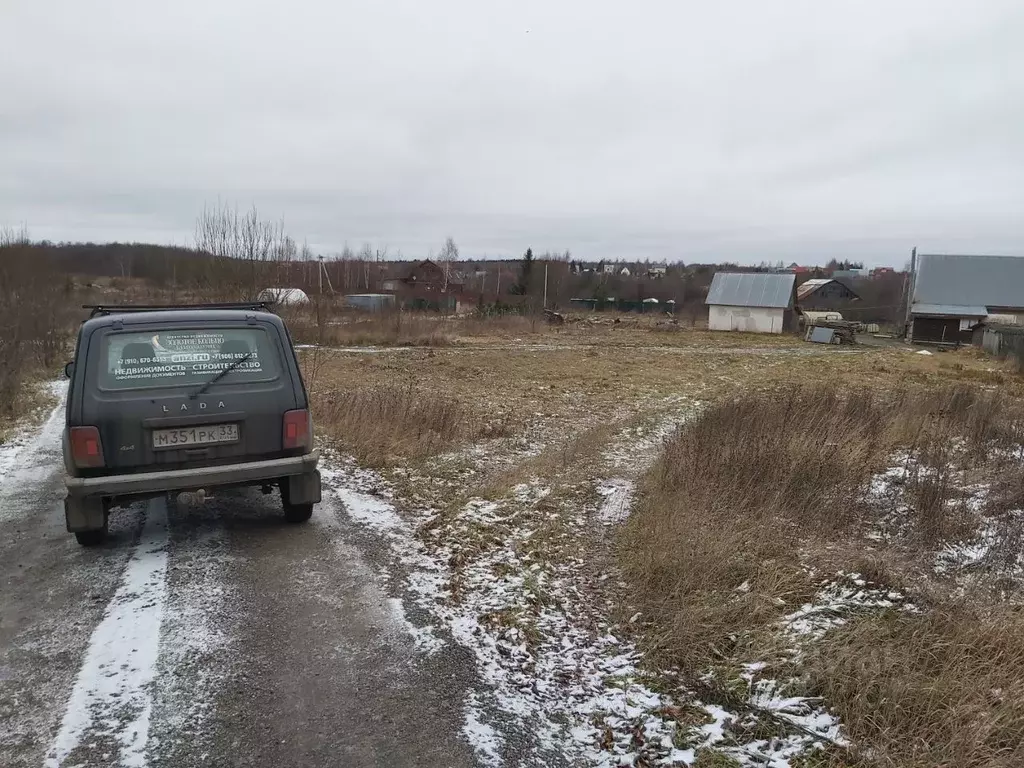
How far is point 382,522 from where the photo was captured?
5.85 m

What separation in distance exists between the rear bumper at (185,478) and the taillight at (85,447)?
12cm

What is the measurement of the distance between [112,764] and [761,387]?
1628 centimetres

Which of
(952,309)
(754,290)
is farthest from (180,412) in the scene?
(952,309)

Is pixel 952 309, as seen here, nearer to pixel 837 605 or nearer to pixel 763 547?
pixel 763 547

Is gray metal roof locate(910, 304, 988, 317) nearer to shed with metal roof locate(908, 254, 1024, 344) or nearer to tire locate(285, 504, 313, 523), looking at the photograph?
shed with metal roof locate(908, 254, 1024, 344)

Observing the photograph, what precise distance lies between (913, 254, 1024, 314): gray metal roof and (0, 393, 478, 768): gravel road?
2045 inches

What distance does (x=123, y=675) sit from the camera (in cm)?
336

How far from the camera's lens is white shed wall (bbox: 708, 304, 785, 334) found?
163ft

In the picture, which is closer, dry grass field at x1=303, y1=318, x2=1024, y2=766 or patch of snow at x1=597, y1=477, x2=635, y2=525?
dry grass field at x1=303, y1=318, x2=1024, y2=766

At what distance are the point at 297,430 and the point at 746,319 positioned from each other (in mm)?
50218

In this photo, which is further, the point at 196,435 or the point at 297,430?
the point at 297,430

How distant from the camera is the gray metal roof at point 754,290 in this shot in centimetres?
4938

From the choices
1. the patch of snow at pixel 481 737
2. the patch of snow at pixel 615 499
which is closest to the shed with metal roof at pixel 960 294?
the patch of snow at pixel 615 499

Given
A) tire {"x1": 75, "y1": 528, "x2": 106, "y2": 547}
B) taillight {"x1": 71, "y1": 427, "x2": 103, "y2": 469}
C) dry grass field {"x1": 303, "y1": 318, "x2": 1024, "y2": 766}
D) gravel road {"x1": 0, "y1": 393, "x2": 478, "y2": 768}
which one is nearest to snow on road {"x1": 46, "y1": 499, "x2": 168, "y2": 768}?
gravel road {"x1": 0, "y1": 393, "x2": 478, "y2": 768}
